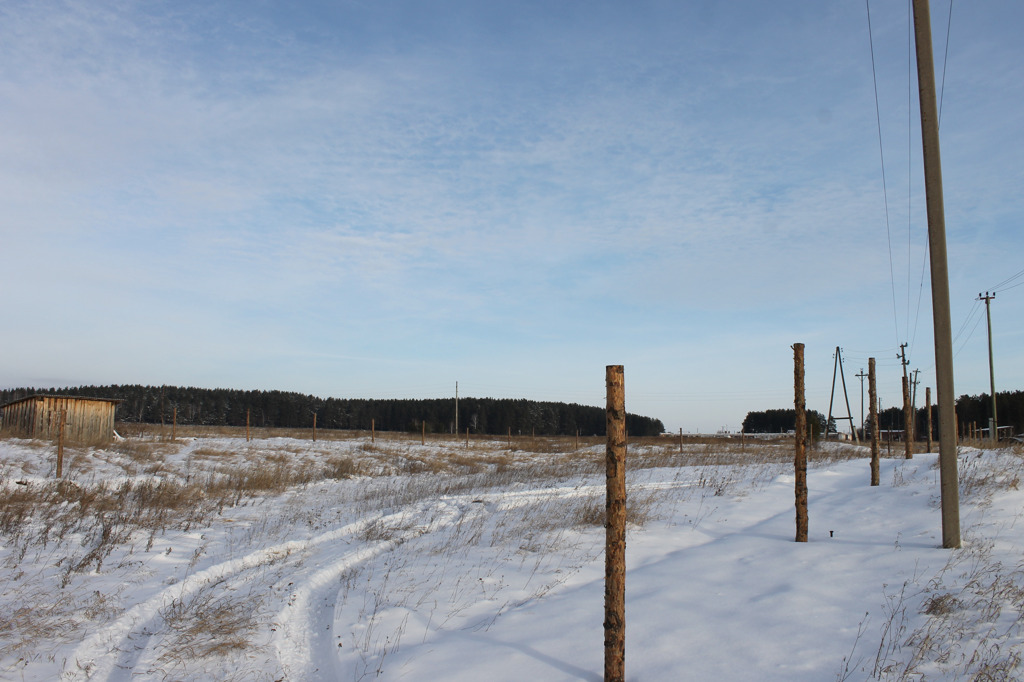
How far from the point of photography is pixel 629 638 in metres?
6.10

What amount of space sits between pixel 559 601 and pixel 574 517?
15.6 feet

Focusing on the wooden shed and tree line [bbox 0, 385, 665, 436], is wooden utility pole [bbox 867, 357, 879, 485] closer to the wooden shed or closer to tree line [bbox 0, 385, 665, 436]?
the wooden shed

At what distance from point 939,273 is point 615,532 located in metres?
6.61

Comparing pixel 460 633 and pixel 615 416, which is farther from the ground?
pixel 615 416

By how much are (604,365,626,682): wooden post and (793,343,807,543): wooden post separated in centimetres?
564

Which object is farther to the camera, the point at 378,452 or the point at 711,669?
the point at 378,452

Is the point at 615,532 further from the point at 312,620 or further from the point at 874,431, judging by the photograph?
the point at 874,431

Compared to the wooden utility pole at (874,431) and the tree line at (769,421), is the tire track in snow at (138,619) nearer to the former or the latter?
the wooden utility pole at (874,431)

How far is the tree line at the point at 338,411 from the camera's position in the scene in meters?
115

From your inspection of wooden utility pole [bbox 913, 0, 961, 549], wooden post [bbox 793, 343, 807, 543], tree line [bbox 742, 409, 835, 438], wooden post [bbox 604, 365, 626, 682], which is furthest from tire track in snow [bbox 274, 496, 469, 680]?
tree line [bbox 742, 409, 835, 438]

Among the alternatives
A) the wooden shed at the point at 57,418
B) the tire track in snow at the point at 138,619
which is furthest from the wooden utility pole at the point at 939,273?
the wooden shed at the point at 57,418

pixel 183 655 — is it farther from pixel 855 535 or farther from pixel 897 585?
pixel 855 535

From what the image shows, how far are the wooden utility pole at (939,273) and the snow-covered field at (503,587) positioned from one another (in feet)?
2.21

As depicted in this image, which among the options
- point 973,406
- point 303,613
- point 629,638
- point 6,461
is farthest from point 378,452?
point 973,406
